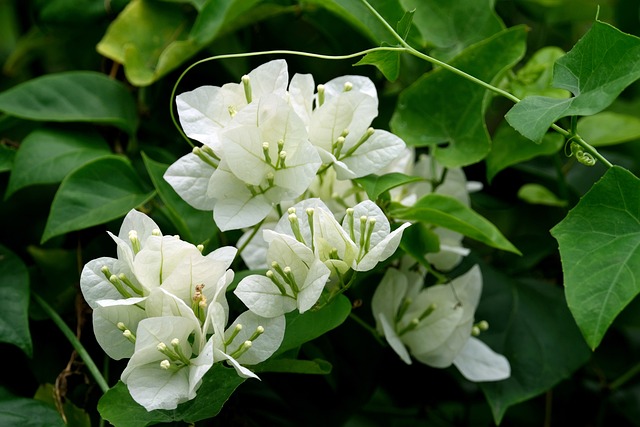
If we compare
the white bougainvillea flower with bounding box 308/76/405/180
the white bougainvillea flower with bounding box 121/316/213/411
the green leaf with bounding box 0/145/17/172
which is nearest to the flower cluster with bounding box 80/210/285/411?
the white bougainvillea flower with bounding box 121/316/213/411

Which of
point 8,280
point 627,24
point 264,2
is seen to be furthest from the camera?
point 627,24

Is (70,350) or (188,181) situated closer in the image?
(188,181)

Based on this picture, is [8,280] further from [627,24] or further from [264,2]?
[627,24]

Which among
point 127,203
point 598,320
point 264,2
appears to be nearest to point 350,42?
point 264,2

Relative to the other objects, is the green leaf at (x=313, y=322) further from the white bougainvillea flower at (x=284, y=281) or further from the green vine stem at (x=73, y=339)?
the green vine stem at (x=73, y=339)

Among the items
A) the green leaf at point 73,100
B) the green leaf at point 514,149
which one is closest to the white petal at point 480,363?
the green leaf at point 514,149

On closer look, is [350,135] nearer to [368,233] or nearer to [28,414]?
[368,233]
